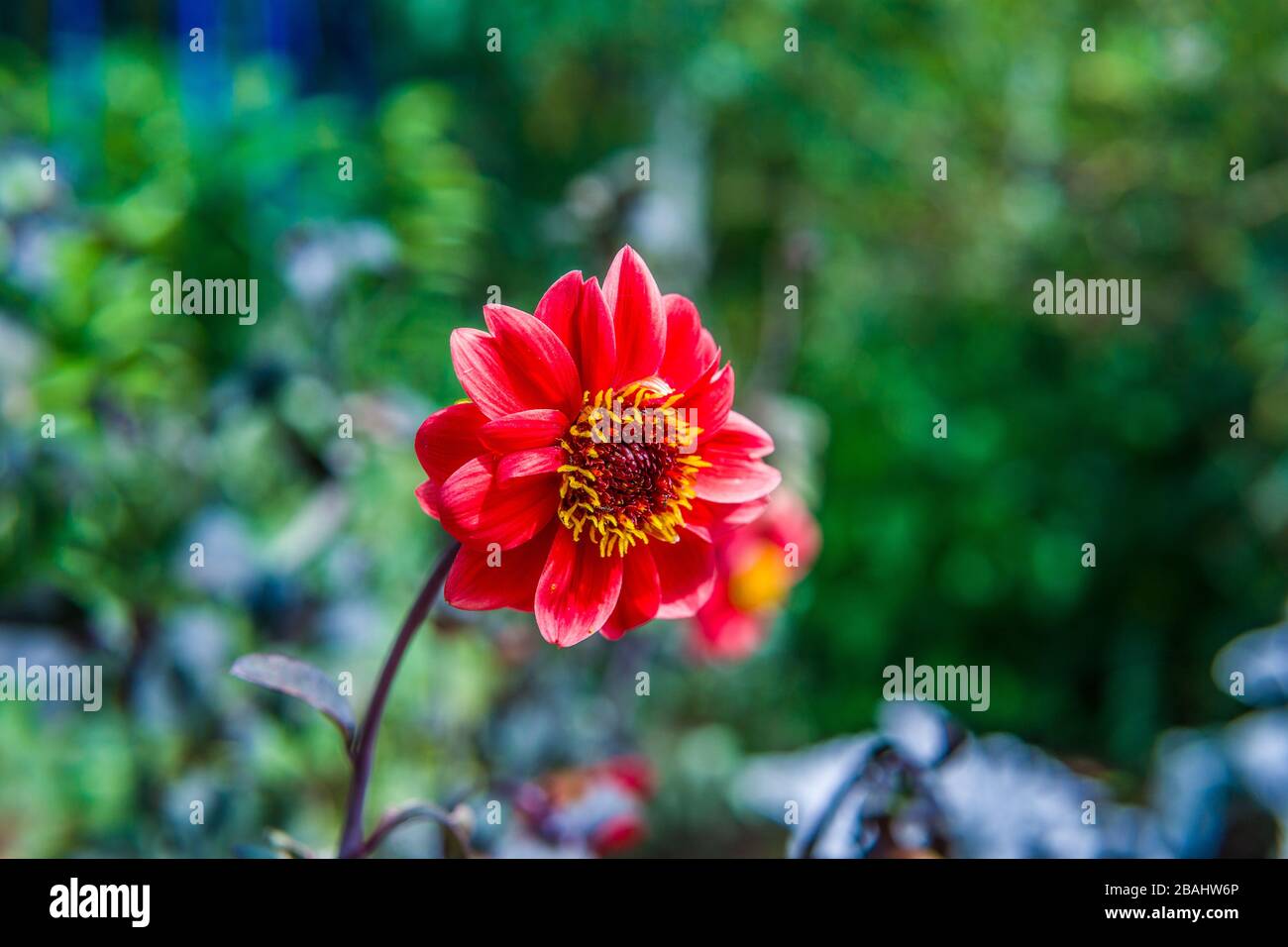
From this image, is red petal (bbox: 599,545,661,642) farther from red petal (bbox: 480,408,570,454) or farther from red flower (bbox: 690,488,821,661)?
red flower (bbox: 690,488,821,661)

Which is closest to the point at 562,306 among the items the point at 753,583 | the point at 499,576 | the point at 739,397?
the point at 499,576

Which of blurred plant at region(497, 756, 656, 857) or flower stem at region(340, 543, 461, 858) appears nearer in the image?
flower stem at region(340, 543, 461, 858)

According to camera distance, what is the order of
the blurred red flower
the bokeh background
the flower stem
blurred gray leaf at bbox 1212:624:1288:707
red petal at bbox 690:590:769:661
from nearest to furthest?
1. the flower stem
2. the blurred red flower
3. the bokeh background
4. blurred gray leaf at bbox 1212:624:1288:707
5. red petal at bbox 690:590:769:661

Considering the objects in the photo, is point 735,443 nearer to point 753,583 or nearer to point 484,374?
point 484,374

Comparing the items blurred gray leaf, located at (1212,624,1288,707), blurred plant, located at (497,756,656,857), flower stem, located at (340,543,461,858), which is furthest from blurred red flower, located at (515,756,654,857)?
blurred gray leaf, located at (1212,624,1288,707)

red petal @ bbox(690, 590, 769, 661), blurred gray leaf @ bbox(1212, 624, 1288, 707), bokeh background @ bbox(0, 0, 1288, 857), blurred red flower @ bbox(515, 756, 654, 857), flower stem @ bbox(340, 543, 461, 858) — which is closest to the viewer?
flower stem @ bbox(340, 543, 461, 858)

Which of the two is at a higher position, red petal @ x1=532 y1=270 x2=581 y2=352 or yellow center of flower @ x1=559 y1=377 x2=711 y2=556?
red petal @ x1=532 y1=270 x2=581 y2=352

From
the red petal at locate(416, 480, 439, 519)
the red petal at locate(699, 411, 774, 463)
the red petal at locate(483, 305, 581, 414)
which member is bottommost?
Result: the red petal at locate(416, 480, 439, 519)

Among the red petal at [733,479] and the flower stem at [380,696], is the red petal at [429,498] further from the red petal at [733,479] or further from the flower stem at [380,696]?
the red petal at [733,479]
